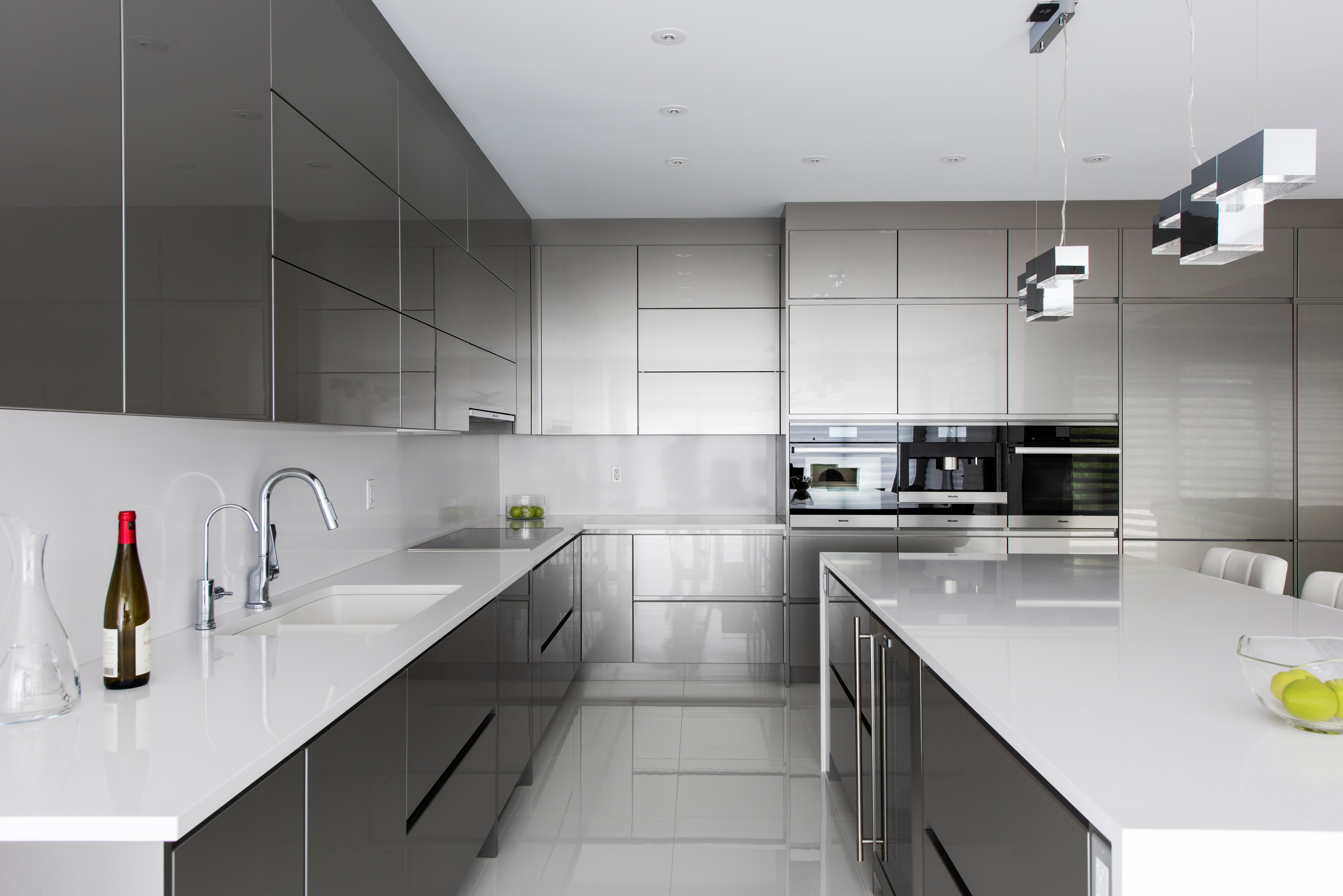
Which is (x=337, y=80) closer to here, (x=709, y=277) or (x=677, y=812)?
(x=677, y=812)

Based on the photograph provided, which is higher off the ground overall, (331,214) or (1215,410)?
(331,214)

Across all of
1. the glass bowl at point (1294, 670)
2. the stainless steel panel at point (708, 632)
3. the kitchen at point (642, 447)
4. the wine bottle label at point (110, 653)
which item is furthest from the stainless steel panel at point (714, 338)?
the wine bottle label at point (110, 653)

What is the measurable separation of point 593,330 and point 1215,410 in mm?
3397

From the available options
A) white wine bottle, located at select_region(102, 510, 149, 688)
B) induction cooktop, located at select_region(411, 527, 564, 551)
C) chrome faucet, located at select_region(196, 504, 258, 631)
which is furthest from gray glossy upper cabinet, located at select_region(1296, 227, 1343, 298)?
white wine bottle, located at select_region(102, 510, 149, 688)

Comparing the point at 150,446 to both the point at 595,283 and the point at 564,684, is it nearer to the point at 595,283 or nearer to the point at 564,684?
the point at 564,684

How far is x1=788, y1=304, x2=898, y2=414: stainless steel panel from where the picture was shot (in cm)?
421

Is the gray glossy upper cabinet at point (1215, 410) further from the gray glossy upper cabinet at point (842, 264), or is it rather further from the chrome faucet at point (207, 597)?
the chrome faucet at point (207, 597)

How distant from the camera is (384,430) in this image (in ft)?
Result: 9.16

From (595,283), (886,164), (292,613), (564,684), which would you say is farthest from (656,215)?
(292,613)

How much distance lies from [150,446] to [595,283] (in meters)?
3.03

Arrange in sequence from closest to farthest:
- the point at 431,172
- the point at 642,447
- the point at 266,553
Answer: the point at 266,553
the point at 431,172
the point at 642,447

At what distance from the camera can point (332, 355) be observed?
76.2 inches

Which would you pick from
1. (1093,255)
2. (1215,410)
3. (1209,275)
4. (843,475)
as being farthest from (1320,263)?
(843,475)

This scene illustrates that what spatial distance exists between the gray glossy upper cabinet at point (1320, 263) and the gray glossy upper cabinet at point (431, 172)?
427cm
